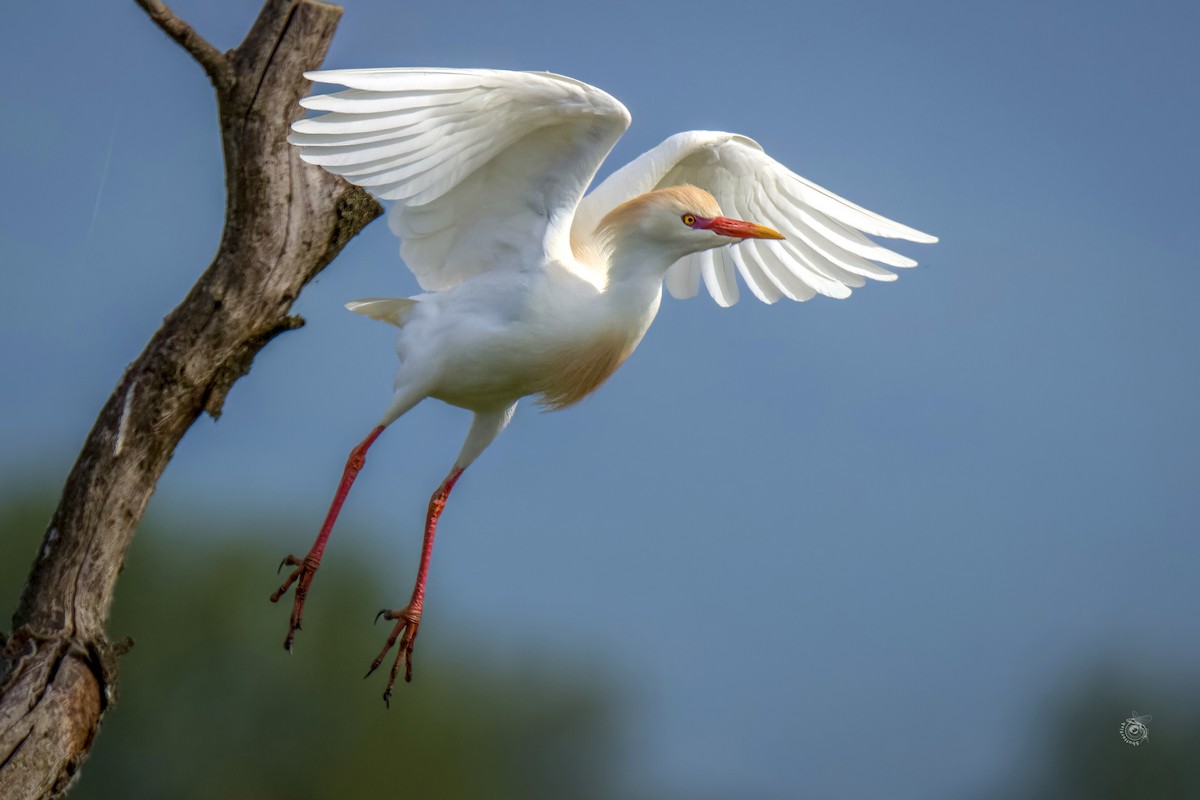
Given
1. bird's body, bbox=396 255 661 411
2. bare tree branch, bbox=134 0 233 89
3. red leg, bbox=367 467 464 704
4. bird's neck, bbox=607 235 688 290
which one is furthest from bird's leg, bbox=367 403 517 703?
bare tree branch, bbox=134 0 233 89

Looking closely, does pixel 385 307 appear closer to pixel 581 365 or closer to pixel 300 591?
pixel 581 365

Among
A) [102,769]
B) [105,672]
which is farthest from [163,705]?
[105,672]

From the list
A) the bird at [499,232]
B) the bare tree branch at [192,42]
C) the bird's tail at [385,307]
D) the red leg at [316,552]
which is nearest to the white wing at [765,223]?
the bird at [499,232]

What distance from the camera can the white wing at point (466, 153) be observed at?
9.17 feet

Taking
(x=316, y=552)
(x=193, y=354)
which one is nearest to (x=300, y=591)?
(x=316, y=552)

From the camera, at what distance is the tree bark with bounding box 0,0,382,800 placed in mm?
3018

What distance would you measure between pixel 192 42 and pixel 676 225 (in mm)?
1138

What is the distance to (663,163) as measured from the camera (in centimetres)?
→ 352

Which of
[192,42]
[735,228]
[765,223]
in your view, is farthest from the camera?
[765,223]

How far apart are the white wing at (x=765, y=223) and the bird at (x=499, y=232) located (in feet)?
0.04

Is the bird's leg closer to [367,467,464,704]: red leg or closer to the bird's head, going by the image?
[367,467,464,704]: red leg

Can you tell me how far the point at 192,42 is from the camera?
9.78ft

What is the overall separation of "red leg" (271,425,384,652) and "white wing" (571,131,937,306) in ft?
2.56

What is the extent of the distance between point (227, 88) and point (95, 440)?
32.9 inches
